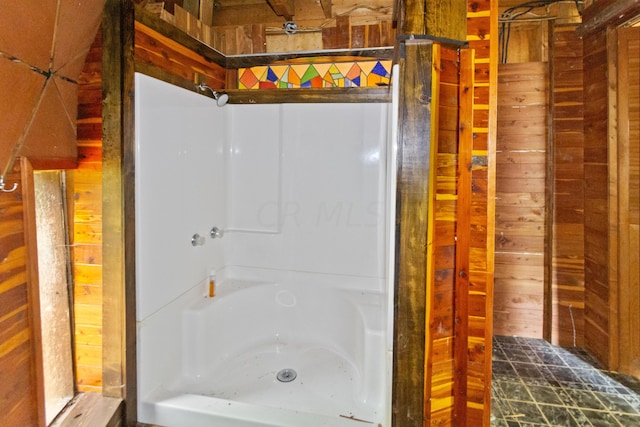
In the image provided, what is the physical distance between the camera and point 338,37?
2238mm

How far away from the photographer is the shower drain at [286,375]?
80.4 inches

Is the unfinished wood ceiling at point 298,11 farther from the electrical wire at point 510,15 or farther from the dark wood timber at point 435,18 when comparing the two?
the dark wood timber at point 435,18

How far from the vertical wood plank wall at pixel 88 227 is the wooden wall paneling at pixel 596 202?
2.86 meters

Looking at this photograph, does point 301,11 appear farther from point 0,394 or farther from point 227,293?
point 0,394

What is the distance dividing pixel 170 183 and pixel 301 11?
5.13 feet

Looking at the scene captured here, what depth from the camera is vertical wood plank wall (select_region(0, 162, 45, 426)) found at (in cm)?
115

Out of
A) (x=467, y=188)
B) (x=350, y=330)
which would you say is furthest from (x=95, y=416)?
(x=467, y=188)

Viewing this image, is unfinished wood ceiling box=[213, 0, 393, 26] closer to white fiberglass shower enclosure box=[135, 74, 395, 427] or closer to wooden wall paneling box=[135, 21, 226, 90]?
wooden wall paneling box=[135, 21, 226, 90]

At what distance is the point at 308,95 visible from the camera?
2.28 metres

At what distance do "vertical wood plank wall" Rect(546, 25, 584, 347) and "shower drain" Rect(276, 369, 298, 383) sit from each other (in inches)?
74.1

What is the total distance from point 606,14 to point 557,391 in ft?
7.38

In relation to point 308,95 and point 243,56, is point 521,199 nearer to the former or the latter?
point 308,95

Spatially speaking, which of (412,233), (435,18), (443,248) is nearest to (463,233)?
(443,248)

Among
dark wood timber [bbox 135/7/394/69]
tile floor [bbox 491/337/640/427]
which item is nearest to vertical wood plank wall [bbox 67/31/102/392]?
dark wood timber [bbox 135/7/394/69]
